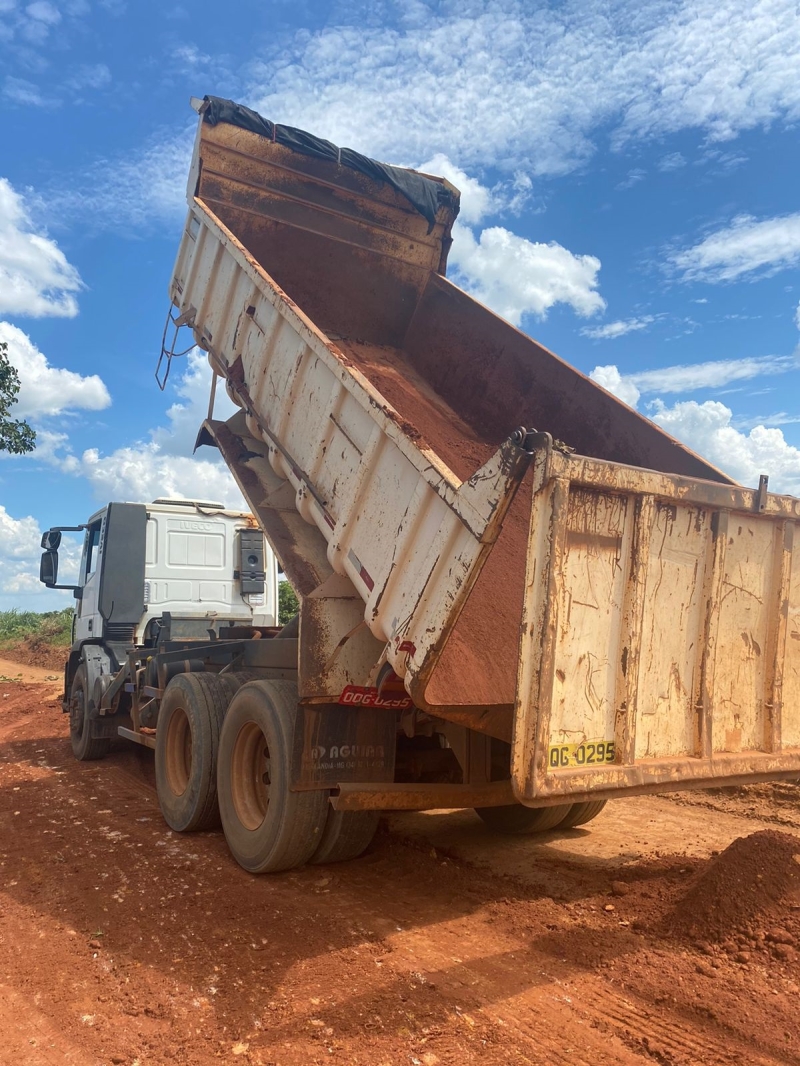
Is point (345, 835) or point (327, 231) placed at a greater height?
point (327, 231)

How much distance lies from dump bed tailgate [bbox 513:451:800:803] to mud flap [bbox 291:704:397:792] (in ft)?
5.05

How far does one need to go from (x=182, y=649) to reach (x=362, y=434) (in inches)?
121

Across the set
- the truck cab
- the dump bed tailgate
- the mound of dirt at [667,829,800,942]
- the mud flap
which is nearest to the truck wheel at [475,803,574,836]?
the mud flap

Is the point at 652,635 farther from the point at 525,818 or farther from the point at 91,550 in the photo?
the point at 91,550

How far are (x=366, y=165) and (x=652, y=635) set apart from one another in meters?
5.30

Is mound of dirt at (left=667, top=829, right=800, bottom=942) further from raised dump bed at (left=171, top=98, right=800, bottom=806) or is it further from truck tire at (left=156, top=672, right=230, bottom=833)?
truck tire at (left=156, top=672, right=230, bottom=833)

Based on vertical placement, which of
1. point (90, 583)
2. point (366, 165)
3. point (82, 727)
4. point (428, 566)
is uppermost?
point (366, 165)

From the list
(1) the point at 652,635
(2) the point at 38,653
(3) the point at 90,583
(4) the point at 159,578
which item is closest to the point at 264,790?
(1) the point at 652,635

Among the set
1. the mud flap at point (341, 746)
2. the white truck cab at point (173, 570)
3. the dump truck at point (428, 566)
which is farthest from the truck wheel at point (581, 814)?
the white truck cab at point (173, 570)

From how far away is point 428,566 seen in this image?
3.55 meters

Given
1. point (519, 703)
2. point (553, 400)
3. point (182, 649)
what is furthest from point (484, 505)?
point (182, 649)

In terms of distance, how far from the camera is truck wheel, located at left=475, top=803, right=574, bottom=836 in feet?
18.5

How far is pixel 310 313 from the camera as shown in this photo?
7156mm

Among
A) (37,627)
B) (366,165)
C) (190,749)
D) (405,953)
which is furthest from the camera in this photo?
(37,627)
